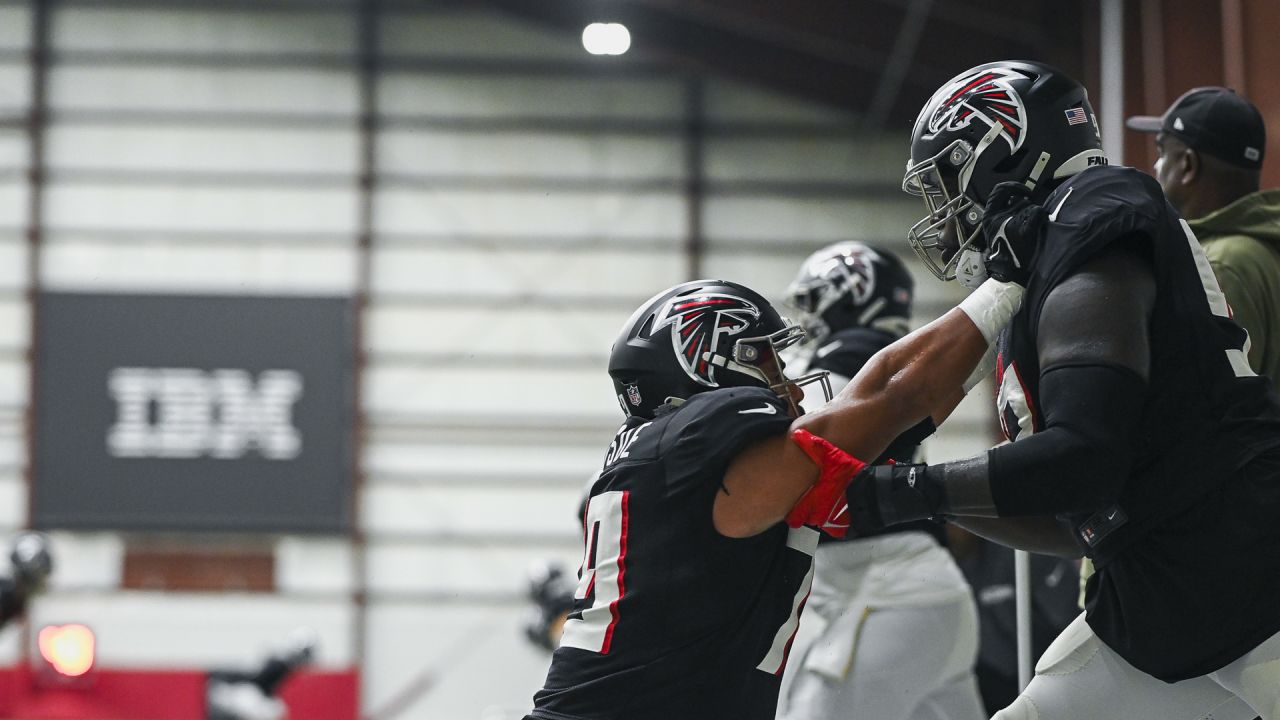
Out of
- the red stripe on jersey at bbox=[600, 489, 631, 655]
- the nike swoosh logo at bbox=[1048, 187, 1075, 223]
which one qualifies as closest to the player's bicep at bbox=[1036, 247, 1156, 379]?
the nike swoosh logo at bbox=[1048, 187, 1075, 223]

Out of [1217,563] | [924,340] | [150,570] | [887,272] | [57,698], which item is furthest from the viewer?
[150,570]

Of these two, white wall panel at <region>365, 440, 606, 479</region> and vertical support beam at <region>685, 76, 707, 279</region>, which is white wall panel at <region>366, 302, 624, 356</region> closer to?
white wall panel at <region>365, 440, 606, 479</region>

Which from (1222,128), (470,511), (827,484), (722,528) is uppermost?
(1222,128)

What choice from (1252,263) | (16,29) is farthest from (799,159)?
(1252,263)

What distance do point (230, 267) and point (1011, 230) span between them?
53.1ft

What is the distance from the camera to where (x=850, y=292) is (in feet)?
19.0

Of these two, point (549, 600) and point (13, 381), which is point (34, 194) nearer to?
point (13, 381)

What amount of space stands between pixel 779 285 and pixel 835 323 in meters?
12.4

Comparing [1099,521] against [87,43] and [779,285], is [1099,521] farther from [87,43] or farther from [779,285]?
[87,43]

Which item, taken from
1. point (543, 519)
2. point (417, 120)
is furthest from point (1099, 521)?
point (417, 120)

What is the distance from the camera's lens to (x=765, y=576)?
Answer: 3.46 metres

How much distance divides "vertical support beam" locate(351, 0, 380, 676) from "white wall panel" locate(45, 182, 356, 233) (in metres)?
0.27

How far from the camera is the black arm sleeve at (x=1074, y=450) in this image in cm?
263

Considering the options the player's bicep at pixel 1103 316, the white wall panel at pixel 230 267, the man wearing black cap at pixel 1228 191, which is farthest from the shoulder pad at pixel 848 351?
the white wall panel at pixel 230 267
